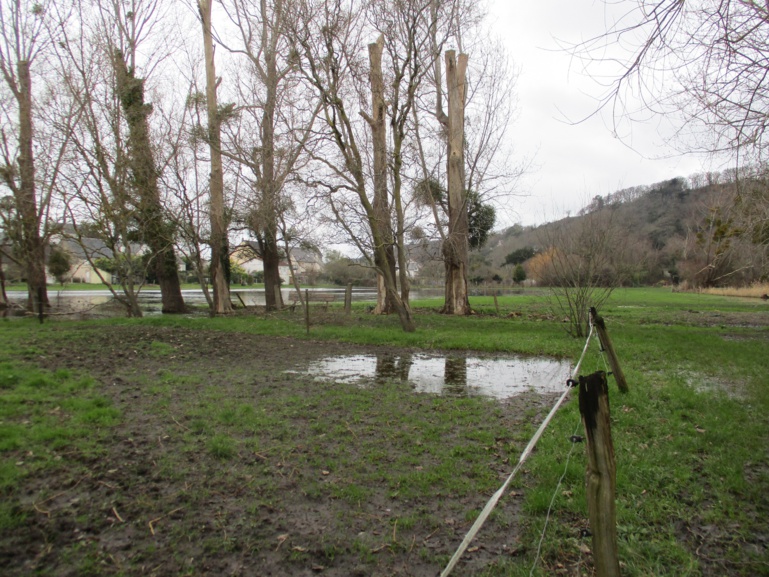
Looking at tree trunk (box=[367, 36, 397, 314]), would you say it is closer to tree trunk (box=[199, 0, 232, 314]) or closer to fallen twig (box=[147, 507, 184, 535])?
tree trunk (box=[199, 0, 232, 314])

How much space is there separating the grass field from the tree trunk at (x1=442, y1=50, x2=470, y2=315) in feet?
36.9

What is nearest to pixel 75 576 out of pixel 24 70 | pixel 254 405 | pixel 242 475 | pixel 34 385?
pixel 242 475

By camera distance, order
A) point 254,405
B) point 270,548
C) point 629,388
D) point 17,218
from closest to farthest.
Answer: point 270,548 → point 254,405 → point 629,388 → point 17,218

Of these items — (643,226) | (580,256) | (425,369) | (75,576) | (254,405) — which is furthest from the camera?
(643,226)

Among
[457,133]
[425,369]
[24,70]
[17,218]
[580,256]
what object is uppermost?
[24,70]

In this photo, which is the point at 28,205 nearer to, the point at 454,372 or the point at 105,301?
the point at 105,301

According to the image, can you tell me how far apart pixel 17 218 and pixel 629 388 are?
20.2m

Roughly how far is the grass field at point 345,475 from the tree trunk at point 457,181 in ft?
36.9

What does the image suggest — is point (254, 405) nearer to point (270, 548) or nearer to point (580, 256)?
point (270, 548)

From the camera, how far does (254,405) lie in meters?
6.34

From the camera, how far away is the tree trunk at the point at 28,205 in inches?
648

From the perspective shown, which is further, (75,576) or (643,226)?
(643,226)

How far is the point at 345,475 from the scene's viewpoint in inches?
167

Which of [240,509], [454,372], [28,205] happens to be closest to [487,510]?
[240,509]
